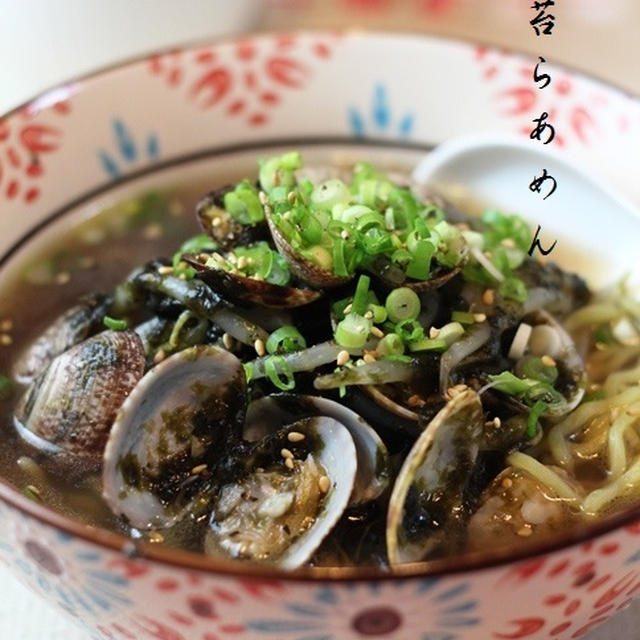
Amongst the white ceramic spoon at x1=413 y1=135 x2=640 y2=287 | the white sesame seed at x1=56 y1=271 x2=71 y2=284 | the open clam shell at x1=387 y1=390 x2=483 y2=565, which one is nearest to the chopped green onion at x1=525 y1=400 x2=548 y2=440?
the open clam shell at x1=387 y1=390 x2=483 y2=565

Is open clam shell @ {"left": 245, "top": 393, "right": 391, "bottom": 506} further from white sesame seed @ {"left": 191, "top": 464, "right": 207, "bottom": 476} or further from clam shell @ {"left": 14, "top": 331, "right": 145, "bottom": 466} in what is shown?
clam shell @ {"left": 14, "top": 331, "right": 145, "bottom": 466}

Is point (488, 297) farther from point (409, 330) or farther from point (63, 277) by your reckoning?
point (63, 277)

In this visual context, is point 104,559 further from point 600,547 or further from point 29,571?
point 600,547

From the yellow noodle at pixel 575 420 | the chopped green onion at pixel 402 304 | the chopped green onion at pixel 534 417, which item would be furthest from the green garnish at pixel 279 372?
the yellow noodle at pixel 575 420

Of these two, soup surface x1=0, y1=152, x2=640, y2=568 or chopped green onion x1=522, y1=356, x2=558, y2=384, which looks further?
chopped green onion x1=522, y1=356, x2=558, y2=384

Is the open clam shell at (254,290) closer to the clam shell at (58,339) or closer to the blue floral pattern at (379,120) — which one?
the clam shell at (58,339)

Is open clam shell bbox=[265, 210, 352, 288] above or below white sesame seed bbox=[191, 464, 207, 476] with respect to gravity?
above
